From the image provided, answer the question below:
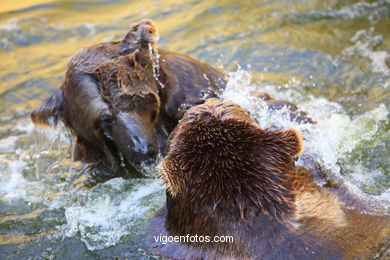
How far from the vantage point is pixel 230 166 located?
3.49 meters

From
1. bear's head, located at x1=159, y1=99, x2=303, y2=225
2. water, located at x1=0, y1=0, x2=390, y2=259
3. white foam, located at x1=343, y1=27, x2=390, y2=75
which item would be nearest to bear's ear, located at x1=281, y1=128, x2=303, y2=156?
bear's head, located at x1=159, y1=99, x2=303, y2=225

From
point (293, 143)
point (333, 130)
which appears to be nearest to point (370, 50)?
point (333, 130)

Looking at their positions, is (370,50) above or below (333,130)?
above

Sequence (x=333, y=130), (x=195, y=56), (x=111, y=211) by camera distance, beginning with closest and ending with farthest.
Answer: (x=111, y=211)
(x=333, y=130)
(x=195, y=56)

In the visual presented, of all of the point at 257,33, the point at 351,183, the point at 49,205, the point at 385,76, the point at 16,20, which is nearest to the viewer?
the point at 351,183

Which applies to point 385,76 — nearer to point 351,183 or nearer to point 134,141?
point 351,183

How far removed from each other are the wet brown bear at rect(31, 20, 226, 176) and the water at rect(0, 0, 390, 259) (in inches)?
11.5

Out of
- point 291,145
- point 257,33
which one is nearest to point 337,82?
point 257,33

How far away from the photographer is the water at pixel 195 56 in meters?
4.69

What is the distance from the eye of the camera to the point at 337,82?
264 inches

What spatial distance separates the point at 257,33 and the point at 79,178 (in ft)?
12.8

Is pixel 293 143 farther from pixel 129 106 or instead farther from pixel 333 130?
pixel 333 130

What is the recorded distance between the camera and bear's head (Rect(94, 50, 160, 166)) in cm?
457

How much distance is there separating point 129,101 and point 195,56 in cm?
340
